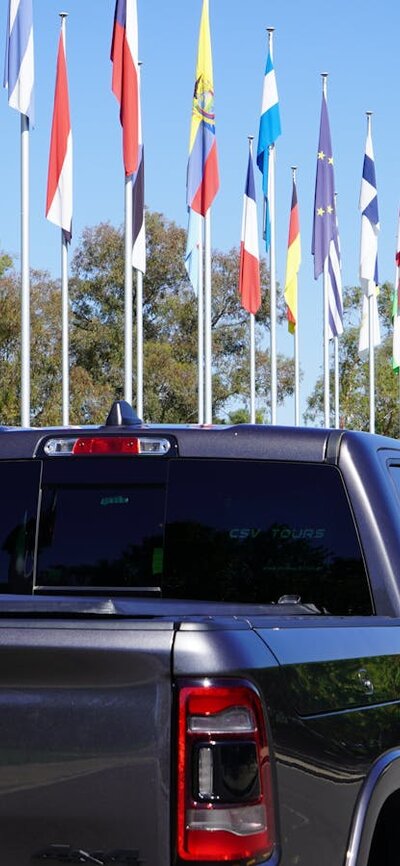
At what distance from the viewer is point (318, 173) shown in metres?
37.4

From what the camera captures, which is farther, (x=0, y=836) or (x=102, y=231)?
(x=102, y=231)

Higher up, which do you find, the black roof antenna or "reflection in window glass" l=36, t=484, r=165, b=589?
the black roof antenna

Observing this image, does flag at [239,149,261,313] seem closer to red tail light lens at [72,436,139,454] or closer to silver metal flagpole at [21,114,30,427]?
silver metal flagpole at [21,114,30,427]

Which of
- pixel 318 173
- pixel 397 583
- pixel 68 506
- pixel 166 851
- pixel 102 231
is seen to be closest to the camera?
pixel 166 851

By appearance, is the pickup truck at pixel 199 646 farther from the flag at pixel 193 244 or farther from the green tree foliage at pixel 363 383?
the green tree foliage at pixel 363 383

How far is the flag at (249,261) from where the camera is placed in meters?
34.8

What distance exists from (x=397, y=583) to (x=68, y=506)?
100 centimetres

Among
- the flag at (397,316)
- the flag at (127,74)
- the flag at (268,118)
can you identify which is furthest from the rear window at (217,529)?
the flag at (397,316)

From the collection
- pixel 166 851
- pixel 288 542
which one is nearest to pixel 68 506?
pixel 288 542

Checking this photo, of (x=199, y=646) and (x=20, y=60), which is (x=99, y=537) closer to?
(x=199, y=646)

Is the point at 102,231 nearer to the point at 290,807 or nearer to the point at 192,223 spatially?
the point at 192,223

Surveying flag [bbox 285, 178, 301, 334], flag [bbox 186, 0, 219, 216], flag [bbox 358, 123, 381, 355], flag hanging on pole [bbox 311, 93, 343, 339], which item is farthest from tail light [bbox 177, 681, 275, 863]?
flag [bbox 358, 123, 381, 355]

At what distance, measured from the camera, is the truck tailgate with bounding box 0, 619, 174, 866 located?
313 centimetres

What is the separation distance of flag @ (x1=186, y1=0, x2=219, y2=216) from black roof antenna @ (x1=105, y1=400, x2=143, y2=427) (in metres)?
24.1
